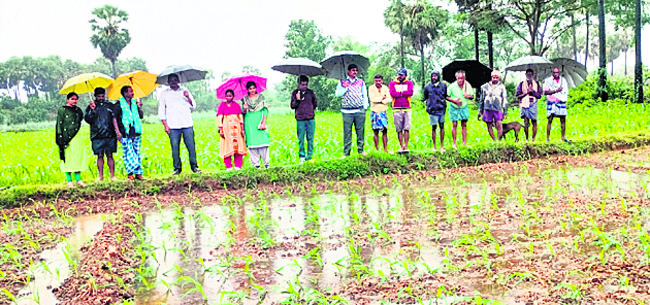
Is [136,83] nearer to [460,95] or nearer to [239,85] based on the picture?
[239,85]

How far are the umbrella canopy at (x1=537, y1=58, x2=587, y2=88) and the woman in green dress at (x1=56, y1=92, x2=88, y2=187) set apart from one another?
8908 mm

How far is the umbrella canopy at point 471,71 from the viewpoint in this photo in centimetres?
1045

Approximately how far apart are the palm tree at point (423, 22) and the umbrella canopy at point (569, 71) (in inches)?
979

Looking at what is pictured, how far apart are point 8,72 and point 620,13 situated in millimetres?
65186

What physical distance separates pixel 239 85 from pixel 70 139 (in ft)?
9.15

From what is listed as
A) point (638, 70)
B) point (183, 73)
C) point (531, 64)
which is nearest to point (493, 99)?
point (531, 64)

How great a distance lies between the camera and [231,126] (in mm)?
9086

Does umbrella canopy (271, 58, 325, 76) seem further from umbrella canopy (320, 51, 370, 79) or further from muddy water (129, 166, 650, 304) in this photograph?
muddy water (129, 166, 650, 304)

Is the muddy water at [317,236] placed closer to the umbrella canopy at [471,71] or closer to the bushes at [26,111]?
the umbrella canopy at [471,71]

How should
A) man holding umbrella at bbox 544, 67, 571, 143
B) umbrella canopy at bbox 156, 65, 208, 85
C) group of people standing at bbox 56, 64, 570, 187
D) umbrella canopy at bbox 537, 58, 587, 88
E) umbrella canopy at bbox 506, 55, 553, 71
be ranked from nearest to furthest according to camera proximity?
group of people standing at bbox 56, 64, 570, 187, umbrella canopy at bbox 156, 65, 208, 85, man holding umbrella at bbox 544, 67, 571, 143, umbrella canopy at bbox 506, 55, 553, 71, umbrella canopy at bbox 537, 58, 587, 88

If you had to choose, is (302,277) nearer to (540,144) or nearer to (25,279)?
(25,279)

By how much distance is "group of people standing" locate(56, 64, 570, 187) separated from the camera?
8555mm

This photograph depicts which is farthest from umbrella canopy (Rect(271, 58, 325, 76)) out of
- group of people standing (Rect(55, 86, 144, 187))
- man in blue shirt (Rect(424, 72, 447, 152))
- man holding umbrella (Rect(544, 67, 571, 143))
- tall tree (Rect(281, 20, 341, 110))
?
tall tree (Rect(281, 20, 341, 110))

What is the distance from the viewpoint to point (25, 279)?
15.4 feet
